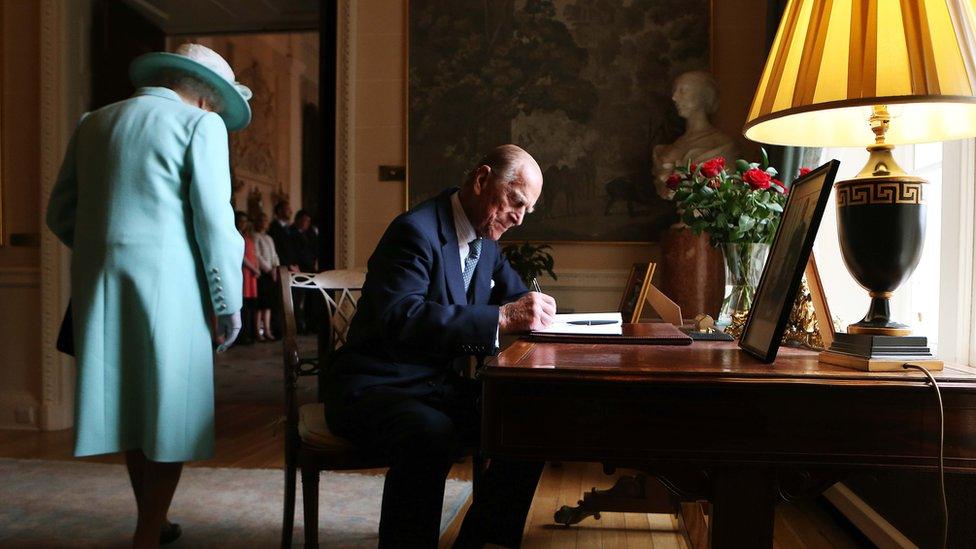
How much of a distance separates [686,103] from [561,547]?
243cm

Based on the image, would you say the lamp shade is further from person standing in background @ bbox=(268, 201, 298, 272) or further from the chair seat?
person standing in background @ bbox=(268, 201, 298, 272)

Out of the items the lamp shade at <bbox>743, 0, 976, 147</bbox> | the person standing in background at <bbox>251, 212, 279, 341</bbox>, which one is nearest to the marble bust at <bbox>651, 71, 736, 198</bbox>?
the lamp shade at <bbox>743, 0, 976, 147</bbox>

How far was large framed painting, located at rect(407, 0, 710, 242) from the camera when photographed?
163 inches

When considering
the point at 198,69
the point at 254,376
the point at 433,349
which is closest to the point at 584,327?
the point at 433,349

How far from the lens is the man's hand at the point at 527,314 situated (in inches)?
70.1

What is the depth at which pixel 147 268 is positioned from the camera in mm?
2086

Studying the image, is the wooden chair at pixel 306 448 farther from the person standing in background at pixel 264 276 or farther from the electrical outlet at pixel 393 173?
the person standing in background at pixel 264 276

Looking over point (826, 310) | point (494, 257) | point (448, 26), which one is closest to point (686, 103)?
point (448, 26)

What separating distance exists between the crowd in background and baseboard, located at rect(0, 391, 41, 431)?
3854mm

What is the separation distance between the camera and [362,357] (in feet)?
6.79

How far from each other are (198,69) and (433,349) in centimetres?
119

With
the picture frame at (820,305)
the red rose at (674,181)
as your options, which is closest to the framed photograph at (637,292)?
the red rose at (674,181)

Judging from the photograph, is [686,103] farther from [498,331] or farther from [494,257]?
[498,331]

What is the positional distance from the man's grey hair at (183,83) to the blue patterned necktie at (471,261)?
982 mm
